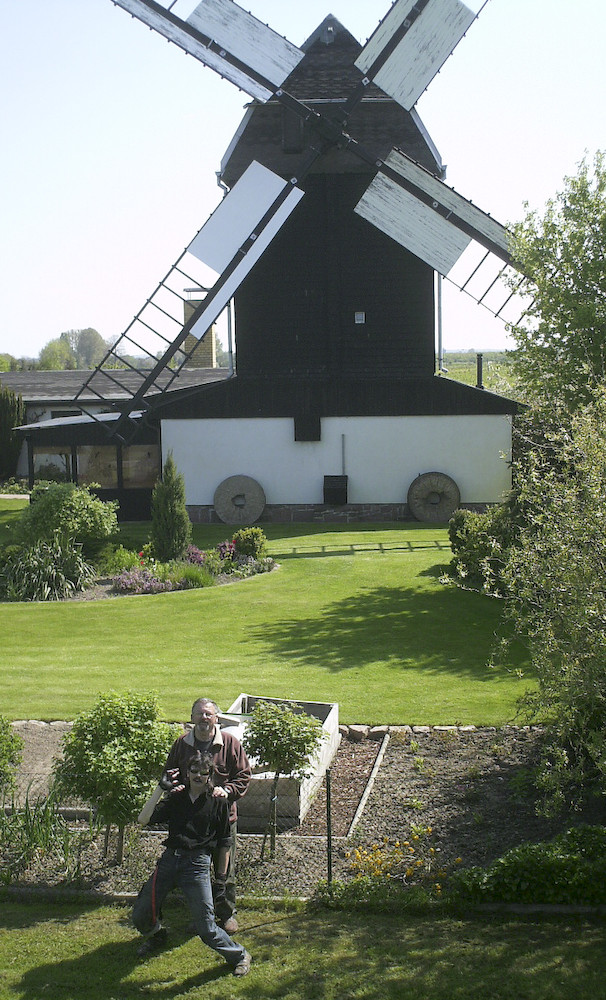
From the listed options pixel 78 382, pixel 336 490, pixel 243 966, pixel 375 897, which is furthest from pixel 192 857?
pixel 78 382

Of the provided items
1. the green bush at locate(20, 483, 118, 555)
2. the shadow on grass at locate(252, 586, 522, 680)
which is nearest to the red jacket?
the shadow on grass at locate(252, 586, 522, 680)

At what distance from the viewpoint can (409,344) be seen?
99.5 feet

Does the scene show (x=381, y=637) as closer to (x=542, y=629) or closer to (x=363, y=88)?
(x=542, y=629)

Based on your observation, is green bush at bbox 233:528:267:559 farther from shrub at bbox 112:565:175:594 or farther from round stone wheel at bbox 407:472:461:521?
round stone wheel at bbox 407:472:461:521

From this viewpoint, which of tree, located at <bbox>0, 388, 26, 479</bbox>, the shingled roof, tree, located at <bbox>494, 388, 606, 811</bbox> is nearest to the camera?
tree, located at <bbox>494, 388, 606, 811</bbox>

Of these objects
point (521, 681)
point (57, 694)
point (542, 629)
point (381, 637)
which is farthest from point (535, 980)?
point (381, 637)

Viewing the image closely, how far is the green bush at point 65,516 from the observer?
20.1 meters

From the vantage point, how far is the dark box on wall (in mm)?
30000

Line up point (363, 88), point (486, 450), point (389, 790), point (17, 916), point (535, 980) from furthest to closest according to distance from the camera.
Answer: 1. point (486, 450)
2. point (363, 88)
3. point (389, 790)
4. point (17, 916)
5. point (535, 980)

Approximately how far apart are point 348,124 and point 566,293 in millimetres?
13775

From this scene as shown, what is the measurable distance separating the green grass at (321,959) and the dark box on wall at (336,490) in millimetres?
22483

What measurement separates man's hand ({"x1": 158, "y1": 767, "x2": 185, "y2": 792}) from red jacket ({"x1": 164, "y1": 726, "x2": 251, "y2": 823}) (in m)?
0.06

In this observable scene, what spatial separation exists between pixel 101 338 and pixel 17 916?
6274 inches

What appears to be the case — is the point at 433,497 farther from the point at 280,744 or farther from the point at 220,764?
the point at 220,764
